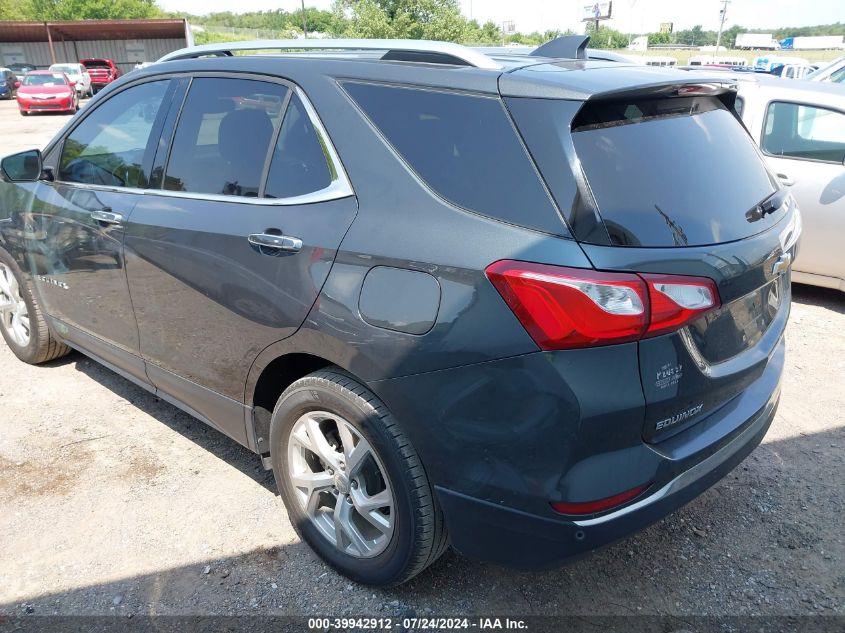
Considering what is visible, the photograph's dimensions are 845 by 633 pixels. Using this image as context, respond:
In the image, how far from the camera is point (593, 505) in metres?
1.87

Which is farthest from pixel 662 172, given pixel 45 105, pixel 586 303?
pixel 45 105

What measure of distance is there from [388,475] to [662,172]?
4.17 ft

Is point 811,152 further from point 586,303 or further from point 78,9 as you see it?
point 78,9

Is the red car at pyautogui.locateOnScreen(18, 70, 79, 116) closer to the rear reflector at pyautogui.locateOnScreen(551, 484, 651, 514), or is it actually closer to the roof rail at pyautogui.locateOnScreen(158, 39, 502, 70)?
the roof rail at pyautogui.locateOnScreen(158, 39, 502, 70)

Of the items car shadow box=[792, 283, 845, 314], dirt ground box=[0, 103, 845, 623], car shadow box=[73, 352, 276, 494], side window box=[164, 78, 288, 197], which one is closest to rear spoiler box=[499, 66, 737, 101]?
side window box=[164, 78, 288, 197]

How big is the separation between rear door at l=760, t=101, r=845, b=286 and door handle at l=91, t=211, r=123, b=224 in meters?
4.62

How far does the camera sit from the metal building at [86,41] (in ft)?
137

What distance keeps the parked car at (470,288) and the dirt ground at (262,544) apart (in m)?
0.26

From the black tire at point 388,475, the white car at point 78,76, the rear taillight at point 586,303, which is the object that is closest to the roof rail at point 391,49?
the rear taillight at point 586,303

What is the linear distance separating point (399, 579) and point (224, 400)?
1.05m

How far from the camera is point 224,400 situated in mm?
2797

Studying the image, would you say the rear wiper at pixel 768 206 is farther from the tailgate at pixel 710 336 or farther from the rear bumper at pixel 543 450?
the rear bumper at pixel 543 450

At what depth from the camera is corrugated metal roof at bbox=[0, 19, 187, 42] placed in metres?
40.5

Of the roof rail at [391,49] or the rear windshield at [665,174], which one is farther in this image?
the roof rail at [391,49]
